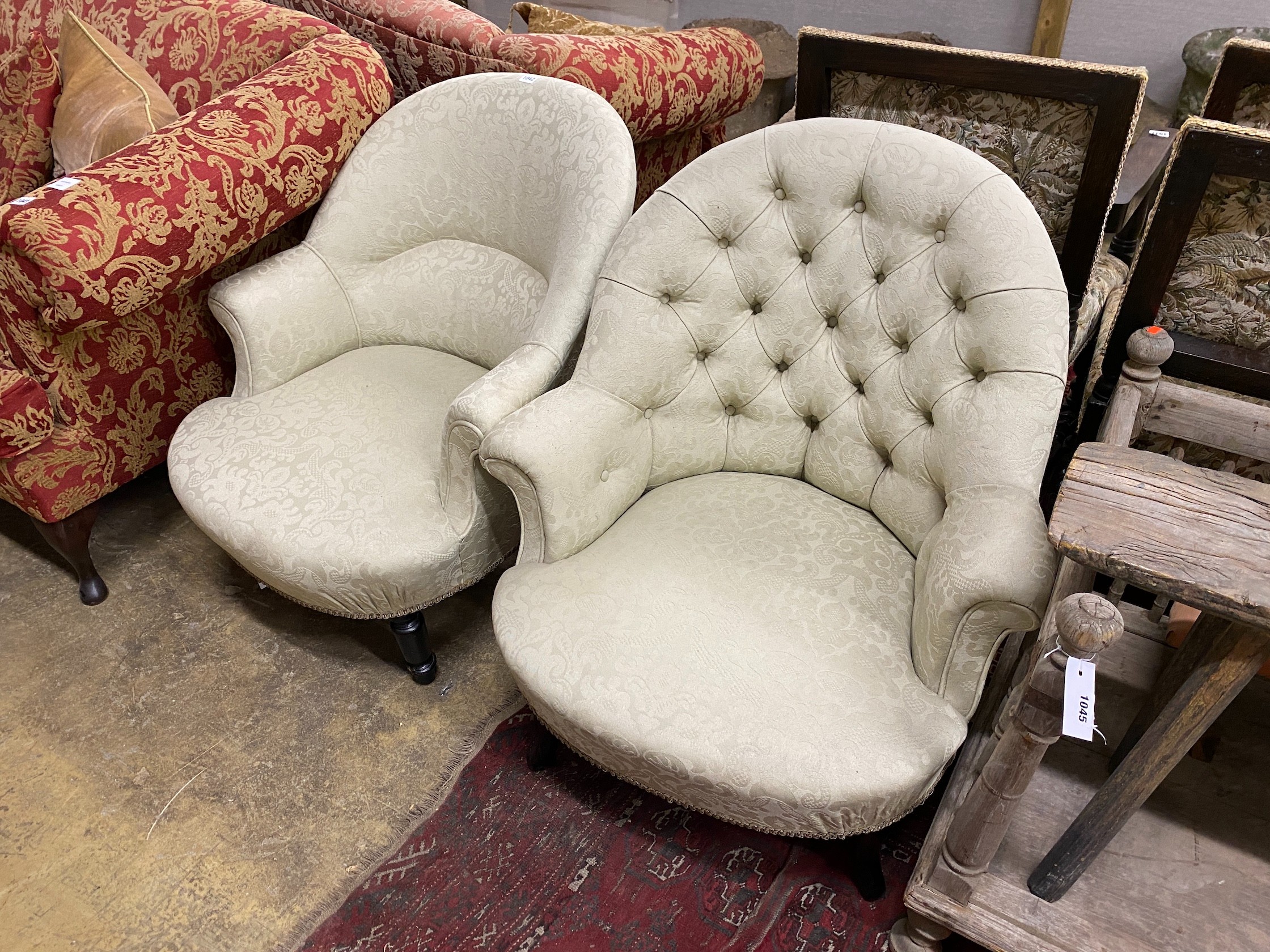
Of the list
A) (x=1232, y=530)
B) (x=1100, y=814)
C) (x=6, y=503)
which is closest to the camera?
(x=1232, y=530)

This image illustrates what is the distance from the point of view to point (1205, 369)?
1226 millimetres

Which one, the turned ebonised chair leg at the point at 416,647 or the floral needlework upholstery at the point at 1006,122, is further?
the floral needlework upholstery at the point at 1006,122

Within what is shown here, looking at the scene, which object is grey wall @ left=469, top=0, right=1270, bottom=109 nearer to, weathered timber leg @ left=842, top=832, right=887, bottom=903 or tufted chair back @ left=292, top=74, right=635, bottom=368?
tufted chair back @ left=292, top=74, right=635, bottom=368

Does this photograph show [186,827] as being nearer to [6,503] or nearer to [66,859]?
[66,859]

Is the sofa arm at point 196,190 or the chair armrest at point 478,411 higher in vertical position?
the sofa arm at point 196,190

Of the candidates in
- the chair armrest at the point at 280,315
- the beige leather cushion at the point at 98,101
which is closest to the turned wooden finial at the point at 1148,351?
the chair armrest at the point at 280,315

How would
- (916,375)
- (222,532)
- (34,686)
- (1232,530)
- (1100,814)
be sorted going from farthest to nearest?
(34,686) < (222,532) < (916,375) < (1100,814) < (1232,530)

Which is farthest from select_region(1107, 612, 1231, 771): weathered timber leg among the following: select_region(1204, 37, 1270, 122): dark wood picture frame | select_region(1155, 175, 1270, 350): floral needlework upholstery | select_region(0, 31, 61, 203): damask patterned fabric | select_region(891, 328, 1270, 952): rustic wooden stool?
select_region(0, 31, 61, 203): damask patterned fabric

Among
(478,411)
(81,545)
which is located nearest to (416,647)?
(478,411)

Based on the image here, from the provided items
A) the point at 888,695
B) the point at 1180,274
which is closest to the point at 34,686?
the point at 888,695

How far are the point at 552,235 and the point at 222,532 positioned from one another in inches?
28.0

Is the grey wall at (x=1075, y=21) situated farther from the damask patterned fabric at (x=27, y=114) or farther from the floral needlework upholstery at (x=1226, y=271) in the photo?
the damask patterned fabric at (x=27, y=114)

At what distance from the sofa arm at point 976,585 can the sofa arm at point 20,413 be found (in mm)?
1475

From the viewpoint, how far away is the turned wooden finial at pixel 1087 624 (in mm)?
745
